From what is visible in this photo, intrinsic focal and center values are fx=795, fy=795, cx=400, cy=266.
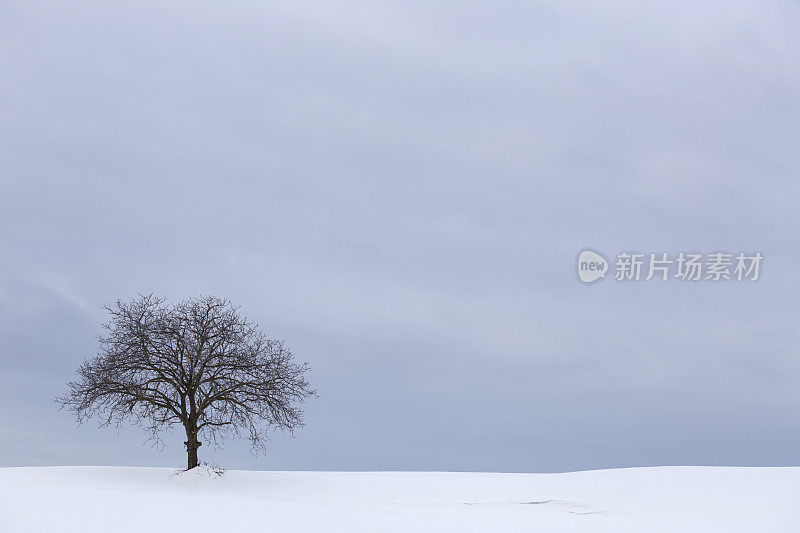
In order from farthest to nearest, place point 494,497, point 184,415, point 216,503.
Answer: point 184,415 → point 494,497 → point 216,503

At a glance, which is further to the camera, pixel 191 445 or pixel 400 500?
pixel 191 445

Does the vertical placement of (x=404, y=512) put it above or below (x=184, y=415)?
below

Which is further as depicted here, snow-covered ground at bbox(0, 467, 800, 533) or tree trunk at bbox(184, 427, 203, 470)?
tree trunk at bbox(184, 427, 203, 470)

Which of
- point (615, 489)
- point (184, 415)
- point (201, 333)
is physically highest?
point (201, 333)

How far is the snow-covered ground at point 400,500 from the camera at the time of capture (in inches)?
606

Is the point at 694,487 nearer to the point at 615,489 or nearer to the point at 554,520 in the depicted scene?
the point at 615,489

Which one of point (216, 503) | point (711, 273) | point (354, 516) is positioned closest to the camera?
point (354, 516)

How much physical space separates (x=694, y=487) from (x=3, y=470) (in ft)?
71.0

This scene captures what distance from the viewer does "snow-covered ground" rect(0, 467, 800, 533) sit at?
15.4 meters

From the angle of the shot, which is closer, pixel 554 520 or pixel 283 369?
pixel 554 520

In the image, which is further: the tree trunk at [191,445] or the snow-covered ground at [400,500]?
the tree trunk at [191,445]

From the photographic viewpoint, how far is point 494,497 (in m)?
23.6

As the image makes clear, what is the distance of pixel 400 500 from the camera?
73.2 feet

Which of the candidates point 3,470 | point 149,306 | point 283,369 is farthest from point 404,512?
point 3,470
